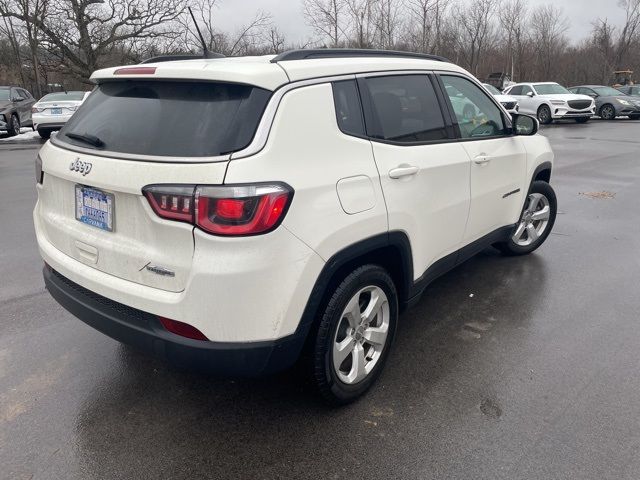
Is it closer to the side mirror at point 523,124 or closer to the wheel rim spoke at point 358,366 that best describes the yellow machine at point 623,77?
the side mirror at point 523,124

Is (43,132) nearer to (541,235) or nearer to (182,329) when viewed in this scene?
(541,235)

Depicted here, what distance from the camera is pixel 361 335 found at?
2848mm

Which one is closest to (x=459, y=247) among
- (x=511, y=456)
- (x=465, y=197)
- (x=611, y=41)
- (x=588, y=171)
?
(x=465, y=197)

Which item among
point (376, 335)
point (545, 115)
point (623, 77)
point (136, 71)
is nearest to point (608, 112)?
point (545, 115)

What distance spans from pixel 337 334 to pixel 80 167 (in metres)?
1.51

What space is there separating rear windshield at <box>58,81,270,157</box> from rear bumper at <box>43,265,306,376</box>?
2.49ft

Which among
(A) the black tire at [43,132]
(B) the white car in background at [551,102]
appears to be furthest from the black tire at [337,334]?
(B) the white car in background at [551,102]

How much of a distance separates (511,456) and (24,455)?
7.50 ft

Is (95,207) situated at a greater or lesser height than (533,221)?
greater

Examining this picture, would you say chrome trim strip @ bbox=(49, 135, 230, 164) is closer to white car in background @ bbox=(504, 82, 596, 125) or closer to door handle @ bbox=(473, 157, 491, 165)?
door handle @ bbox=(473, 157, 491, 165)

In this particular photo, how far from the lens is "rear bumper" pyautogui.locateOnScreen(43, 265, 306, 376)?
226 centimetres

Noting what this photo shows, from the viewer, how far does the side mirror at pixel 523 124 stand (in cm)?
425

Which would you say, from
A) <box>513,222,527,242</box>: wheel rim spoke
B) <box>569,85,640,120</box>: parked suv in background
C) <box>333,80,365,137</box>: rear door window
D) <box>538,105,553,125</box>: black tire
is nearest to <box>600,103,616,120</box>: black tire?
<box>569,85,640,120</box>: parked suv in background

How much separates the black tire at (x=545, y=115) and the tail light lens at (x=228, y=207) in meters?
23.1
